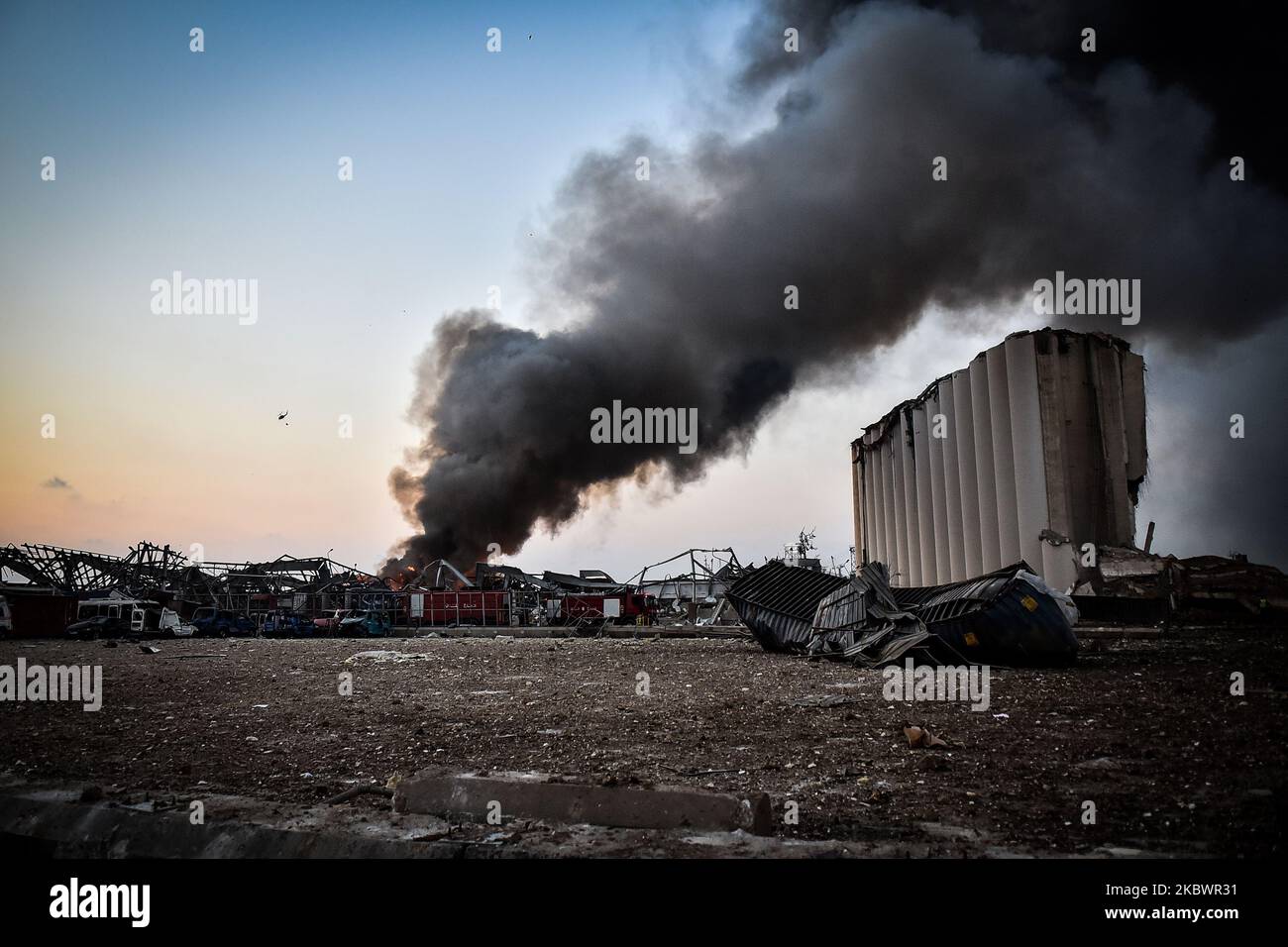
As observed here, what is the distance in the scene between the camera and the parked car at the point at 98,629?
21.9m

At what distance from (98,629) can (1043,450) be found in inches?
1016

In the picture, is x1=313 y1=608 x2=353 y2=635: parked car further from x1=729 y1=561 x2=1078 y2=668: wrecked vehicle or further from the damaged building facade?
the damaged building facade

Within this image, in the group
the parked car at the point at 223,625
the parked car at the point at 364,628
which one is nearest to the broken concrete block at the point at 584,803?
the parked car at the point at 364,628

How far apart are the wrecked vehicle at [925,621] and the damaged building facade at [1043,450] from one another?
5487 millimetres

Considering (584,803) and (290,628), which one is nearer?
(584,803)

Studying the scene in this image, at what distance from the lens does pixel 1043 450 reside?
1554cm

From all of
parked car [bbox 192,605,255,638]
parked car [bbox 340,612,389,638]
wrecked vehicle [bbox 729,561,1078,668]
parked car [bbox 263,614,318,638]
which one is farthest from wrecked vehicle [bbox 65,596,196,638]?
wrecked vehicle [bbox 729,561,1078,668]

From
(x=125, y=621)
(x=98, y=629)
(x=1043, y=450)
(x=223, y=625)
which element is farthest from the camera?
(x=223, y=625)

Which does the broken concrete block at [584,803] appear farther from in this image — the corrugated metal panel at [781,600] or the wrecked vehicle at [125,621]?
the wrecked vehicle at [125,621]

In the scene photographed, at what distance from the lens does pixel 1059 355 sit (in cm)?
1577

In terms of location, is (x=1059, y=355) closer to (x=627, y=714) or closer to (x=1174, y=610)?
(x=1174, y=610)

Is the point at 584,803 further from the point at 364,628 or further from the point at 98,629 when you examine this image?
the point at 98,629

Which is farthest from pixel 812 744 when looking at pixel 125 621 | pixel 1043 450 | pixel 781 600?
pixel 125 621
